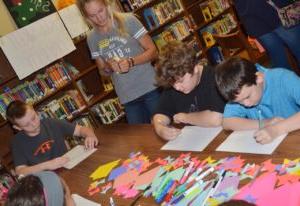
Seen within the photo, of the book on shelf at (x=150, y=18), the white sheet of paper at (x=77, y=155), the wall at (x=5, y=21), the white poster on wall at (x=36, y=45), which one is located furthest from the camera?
the book on shelf at (x=150, y=18)

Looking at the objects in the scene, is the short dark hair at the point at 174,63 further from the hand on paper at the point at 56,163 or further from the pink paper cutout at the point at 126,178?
the hand on paper at the point at 56,163

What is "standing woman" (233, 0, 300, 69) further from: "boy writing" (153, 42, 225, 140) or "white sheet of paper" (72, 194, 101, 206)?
"white sheet of paper" (72, 194, 101, 206)

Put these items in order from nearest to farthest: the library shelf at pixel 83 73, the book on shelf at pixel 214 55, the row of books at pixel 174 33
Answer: the library shelf at pixel 83 73 < the row of books at pixel 174 33 < the book on shelf at pixel 214 55

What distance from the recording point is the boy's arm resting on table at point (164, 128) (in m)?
2.09

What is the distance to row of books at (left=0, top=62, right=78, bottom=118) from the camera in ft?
12.6

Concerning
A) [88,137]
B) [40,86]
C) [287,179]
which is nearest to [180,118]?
[88,137]

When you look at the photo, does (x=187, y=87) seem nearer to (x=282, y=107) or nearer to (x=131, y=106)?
(x=282, y=107)

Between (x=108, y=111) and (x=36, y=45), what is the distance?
102cm

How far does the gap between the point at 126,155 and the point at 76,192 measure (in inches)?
12.9

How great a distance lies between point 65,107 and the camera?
4160mm

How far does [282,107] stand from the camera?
6.10ft

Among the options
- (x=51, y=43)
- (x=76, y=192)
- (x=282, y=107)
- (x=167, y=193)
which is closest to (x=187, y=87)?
(x=282, y=107)

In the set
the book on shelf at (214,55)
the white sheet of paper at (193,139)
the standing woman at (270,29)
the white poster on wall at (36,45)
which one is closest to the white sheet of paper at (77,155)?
the white sheet of paper at (193,139)

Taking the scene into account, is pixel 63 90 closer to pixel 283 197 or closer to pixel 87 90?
pixel 87 90
